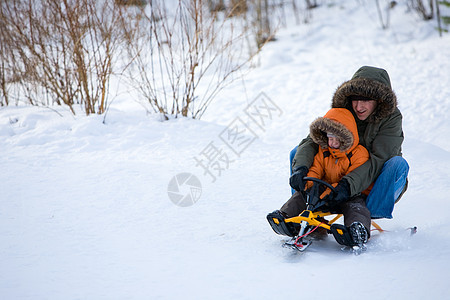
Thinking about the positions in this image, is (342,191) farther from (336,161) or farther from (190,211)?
(190,211)

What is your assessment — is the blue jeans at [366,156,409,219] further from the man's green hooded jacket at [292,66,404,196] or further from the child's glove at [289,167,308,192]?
the child's glove at [289,167,308,192]

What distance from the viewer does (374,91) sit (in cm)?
255

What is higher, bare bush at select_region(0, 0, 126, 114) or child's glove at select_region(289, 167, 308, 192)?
bare bush at select_region(0, 0, 126, 114)

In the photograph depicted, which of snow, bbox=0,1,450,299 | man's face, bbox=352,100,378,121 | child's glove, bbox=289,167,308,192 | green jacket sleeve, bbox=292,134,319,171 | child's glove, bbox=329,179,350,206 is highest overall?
man's face, bbox=352,100,378,121

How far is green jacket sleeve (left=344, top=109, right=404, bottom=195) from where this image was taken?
236cm

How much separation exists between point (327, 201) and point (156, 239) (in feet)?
3.29

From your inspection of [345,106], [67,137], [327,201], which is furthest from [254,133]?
[327,201]

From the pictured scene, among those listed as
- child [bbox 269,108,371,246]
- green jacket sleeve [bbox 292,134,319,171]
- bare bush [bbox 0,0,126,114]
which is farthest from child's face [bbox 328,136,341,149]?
bare bush [bbox 0,0,126,114]

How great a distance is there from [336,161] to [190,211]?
1.07 meters

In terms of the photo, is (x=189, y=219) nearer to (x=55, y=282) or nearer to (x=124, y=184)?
(x=124, y=184)

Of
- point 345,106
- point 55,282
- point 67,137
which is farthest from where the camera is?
point 67,137

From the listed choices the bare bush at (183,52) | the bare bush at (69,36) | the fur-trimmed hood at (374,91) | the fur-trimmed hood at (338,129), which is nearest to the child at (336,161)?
the fur-trimmed hood at (338,129)

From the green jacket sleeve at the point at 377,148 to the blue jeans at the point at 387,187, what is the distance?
54 mm

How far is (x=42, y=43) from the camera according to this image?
4676 millimetres
